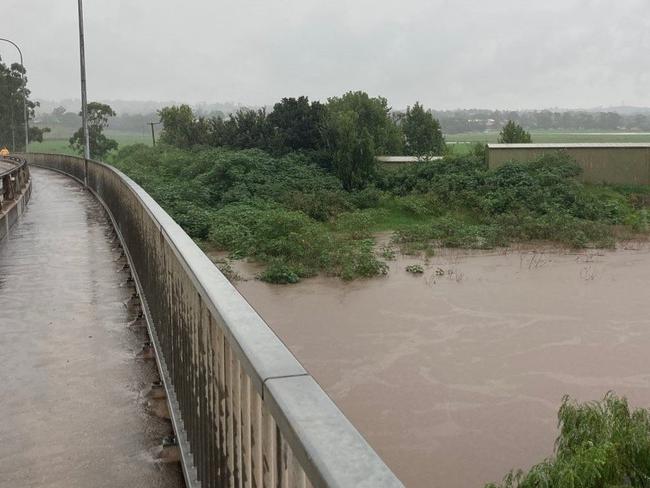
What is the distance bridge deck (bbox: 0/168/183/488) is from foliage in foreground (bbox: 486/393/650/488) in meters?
3.43

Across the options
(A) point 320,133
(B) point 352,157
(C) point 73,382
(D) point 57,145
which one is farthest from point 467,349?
(D) point 57,145

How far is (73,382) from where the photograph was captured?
495 cm

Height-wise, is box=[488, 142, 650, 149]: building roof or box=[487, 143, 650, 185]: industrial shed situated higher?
box=[488, 142, 650, 149]: building roof

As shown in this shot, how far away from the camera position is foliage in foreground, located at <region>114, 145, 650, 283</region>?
21.5m

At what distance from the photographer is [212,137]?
44.6 metres

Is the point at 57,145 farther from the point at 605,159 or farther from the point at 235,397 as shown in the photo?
the point at 235,397

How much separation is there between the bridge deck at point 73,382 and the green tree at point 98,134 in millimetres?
66153

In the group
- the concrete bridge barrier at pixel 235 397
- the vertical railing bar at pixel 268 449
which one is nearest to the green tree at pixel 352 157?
the concrete bridge barrier at pixel 235 397

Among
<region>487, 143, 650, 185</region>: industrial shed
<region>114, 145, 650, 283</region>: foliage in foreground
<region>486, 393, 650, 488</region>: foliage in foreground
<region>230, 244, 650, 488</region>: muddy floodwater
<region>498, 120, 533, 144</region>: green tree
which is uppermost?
<region>498, 120, 533, 144</region>: green tree

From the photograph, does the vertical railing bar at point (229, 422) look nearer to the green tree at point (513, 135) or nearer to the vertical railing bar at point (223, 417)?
the vertical railing bar at point (223, 417)

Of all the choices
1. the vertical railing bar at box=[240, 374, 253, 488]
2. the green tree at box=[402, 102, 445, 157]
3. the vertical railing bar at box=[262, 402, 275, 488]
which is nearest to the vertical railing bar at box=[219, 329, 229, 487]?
the vertical railing bar at box=[240, 374, 253, 488]

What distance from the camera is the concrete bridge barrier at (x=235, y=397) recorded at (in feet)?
4.83

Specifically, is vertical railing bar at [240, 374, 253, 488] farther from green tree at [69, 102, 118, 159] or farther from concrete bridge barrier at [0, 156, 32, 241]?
green tree at [69, 102, 118, 159]

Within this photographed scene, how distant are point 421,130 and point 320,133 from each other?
21945 millimetres
